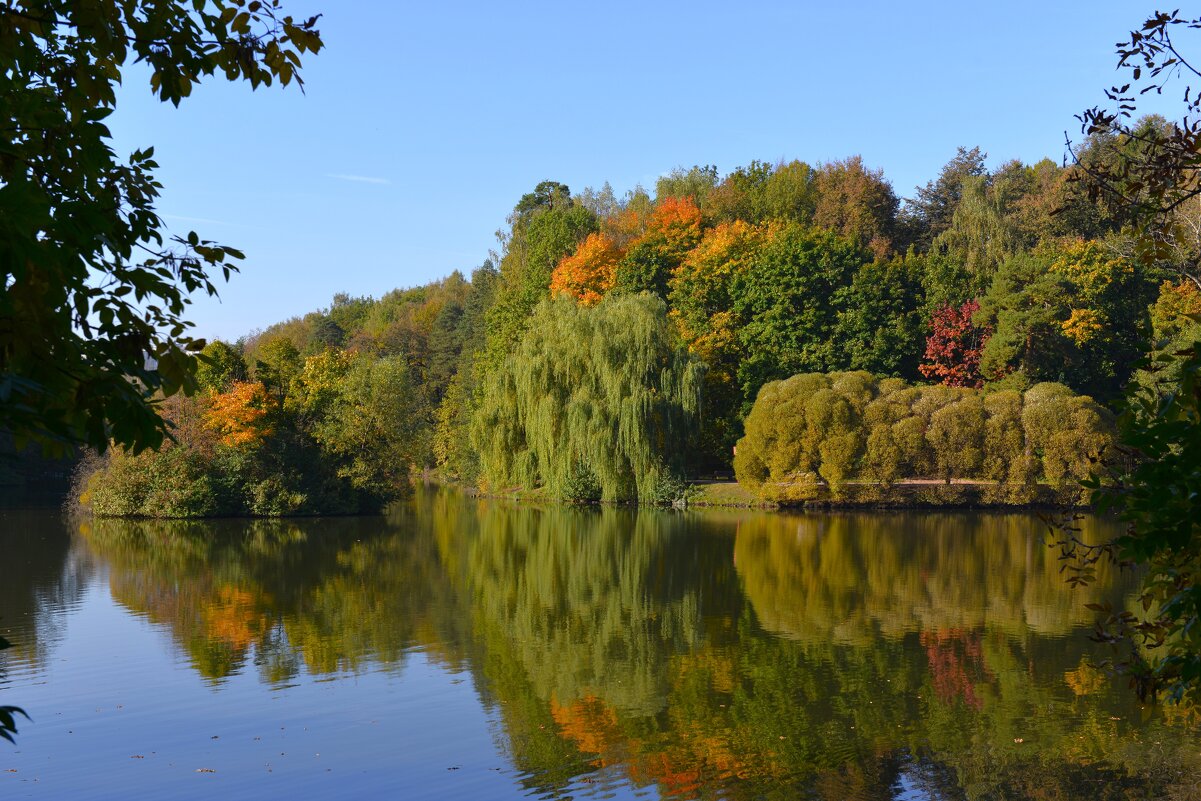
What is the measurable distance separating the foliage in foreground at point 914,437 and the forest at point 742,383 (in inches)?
2.8

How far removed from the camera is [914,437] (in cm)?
3662

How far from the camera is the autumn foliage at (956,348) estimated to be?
40.7 m

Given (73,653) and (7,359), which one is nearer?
(7,359)

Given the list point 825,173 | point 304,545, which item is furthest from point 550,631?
point 825,173

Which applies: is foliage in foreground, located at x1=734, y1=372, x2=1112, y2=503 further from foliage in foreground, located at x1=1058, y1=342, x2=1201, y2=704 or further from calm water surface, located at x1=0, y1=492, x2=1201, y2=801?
foliage in foreground, located at x1=1058, y1=342, x2=1201, y2=704

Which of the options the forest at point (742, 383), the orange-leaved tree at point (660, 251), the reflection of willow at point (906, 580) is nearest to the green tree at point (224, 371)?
the forest at point (742, 383)

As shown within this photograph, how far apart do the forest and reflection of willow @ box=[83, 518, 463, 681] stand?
147 inches

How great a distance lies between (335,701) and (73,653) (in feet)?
14.6

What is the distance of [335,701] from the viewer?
11742 millimetres

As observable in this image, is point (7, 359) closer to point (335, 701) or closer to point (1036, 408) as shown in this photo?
point (335, 701)

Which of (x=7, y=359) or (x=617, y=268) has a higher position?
(x=617, y=268)

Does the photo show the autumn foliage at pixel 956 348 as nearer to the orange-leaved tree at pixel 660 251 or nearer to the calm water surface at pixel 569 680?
the orange-leaved tree at pixel 660 251

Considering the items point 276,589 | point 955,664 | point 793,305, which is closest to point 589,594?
point 276,589

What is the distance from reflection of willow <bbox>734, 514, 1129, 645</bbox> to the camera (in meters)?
16.2
